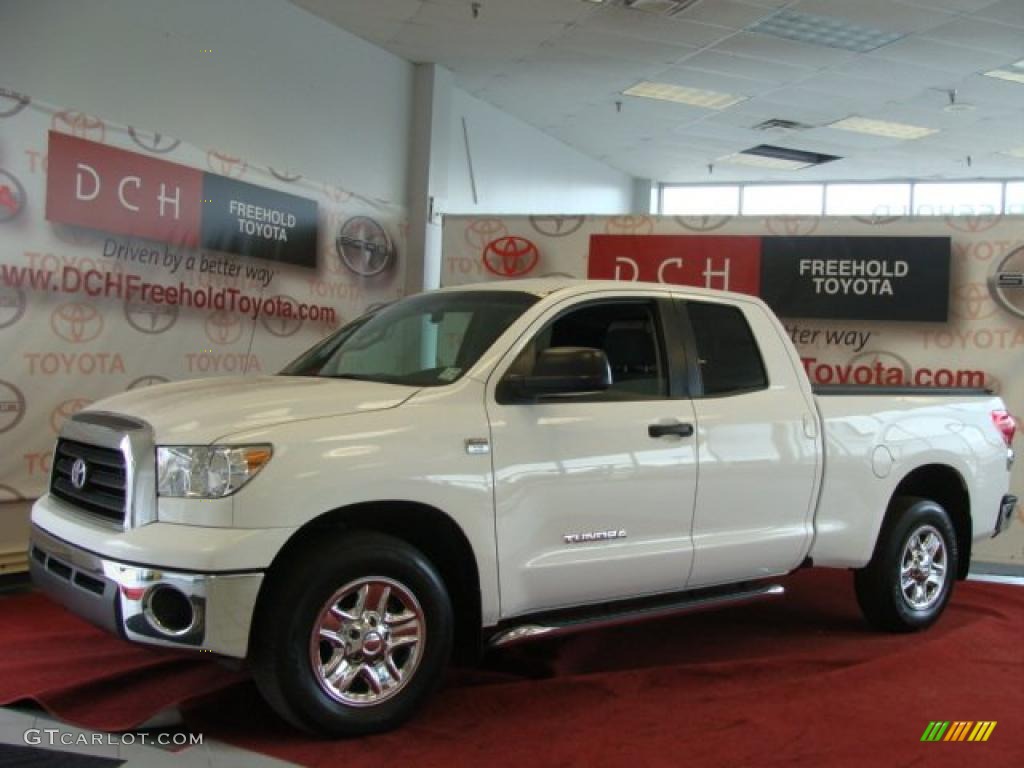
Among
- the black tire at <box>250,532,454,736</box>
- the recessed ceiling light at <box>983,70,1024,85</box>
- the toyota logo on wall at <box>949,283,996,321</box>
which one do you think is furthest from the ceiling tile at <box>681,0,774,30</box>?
the black tire at <box>250,532,454,736</box>

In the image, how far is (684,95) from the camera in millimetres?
12148

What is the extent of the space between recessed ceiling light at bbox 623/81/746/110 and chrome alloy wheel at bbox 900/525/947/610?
7953 millimetres

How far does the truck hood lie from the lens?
9.98 feet

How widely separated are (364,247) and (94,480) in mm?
5379

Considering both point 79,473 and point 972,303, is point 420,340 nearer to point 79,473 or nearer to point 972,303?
point 79,473

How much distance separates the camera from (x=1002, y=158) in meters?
14.9

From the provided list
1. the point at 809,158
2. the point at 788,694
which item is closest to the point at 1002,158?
the point at 809,158

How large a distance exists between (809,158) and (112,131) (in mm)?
12546

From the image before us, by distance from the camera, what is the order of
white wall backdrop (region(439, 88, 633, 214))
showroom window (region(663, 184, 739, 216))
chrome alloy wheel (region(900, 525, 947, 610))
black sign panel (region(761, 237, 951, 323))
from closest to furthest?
1. chrome alloy wheel (region(900, 525, 947, 610))
2. black sign panel (region(761, 237, 951, 323))
3. white wall backdrop (region(439, 88, 633, 214))
4. showroom window (region(663, 184, 739, 216))

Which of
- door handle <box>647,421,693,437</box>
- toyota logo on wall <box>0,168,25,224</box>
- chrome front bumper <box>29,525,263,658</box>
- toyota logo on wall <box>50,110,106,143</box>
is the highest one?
toyota logo on wall <box>50,110,106,143</box>

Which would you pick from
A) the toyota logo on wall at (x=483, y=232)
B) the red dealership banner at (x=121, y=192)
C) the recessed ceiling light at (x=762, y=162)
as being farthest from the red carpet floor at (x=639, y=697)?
the recessed ceiling light at (x=762, y=162)

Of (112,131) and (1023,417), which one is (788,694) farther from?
(112,131)

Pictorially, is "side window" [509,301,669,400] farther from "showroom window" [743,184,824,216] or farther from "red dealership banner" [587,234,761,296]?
"showroom window" [743,184,824,216]

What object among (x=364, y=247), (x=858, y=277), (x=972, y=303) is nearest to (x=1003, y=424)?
(x=972, y=303)
